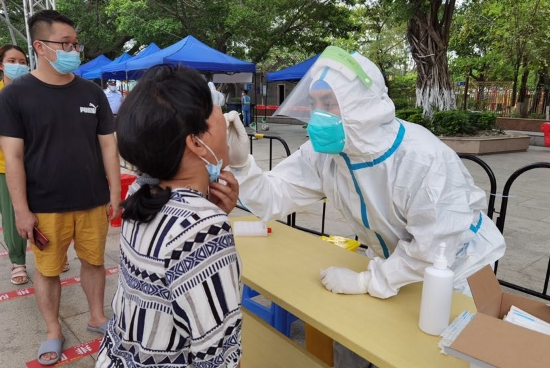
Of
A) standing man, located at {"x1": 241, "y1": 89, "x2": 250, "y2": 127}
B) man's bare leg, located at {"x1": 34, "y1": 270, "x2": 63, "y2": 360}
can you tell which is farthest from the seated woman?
standing man, located at {"x1": 241, "y1": 89, "x2": 250, "y2": 127}

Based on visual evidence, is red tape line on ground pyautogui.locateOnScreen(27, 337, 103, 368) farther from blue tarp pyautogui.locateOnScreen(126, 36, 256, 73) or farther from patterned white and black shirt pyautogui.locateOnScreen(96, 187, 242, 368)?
blue tarp pyautogui.locateOnScreen(126, 36, 256, 73)

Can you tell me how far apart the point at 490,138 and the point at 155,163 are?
1031 centimetres

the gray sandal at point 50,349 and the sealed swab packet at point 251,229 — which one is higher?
the sealed swab packet at point 251,229

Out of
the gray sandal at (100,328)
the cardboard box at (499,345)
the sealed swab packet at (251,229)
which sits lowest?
the gray sandal at (100,328)

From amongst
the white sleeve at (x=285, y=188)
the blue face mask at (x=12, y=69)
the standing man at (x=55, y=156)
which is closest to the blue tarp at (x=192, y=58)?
the blue face mask at (x=12, y=69)

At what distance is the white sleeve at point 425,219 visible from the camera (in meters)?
1.38

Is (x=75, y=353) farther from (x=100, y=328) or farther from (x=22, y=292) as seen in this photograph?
(x=22, y=292)

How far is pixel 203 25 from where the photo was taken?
609 inches

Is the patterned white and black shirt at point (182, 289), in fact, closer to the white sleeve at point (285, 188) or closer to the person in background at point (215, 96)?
the person in background at point (215, 96)

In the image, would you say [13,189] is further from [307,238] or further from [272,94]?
[272,94]

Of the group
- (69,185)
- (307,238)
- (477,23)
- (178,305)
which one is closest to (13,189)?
(69,185)

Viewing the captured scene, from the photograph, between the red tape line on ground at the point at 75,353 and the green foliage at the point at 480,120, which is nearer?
the red tape line on ground at the point at 75,353

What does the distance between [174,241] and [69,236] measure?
1753 mm

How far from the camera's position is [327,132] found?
1.45 metres
